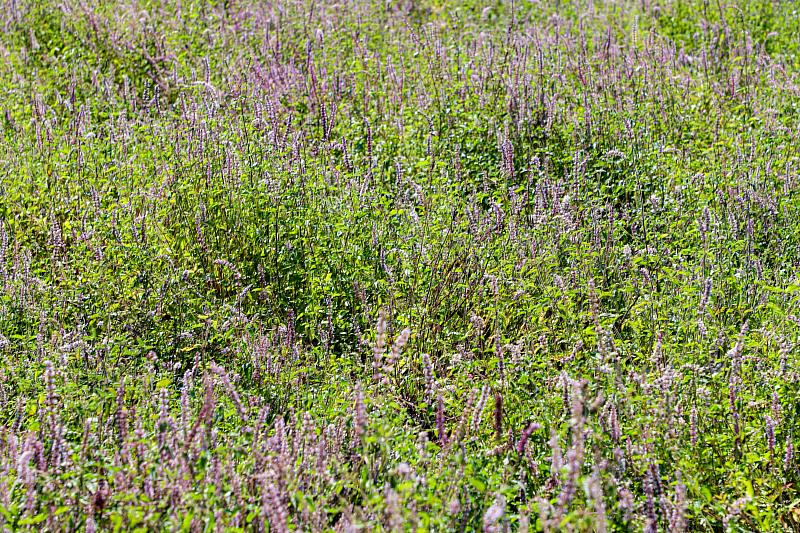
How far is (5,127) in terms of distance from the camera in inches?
219

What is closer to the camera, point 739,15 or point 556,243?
point 556,243

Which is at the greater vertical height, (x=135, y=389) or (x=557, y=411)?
(x=135, y=389)

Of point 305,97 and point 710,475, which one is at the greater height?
point 305,97

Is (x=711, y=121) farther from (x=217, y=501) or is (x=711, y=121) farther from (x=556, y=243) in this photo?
(x=217, y=501)

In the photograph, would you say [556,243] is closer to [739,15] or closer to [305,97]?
[305,97]

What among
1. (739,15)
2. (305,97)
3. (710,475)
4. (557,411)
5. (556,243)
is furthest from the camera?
(739,15)

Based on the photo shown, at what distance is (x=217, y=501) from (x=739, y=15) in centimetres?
717

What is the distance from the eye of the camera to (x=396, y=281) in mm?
4086

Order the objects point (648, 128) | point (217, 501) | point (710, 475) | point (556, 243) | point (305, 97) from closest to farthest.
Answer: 1. point (217, 501)
2. point (710, 475)
3. point (556, 243)
4. point (648, 128)
5. point (305, 97)

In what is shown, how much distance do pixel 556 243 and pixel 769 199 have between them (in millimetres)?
1254

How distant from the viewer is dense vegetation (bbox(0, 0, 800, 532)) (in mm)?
2662

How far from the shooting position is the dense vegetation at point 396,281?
2.66 meters

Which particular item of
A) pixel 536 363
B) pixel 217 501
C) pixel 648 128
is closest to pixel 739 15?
pixel 648 128

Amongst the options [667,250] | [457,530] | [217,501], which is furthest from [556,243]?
[217,501]
